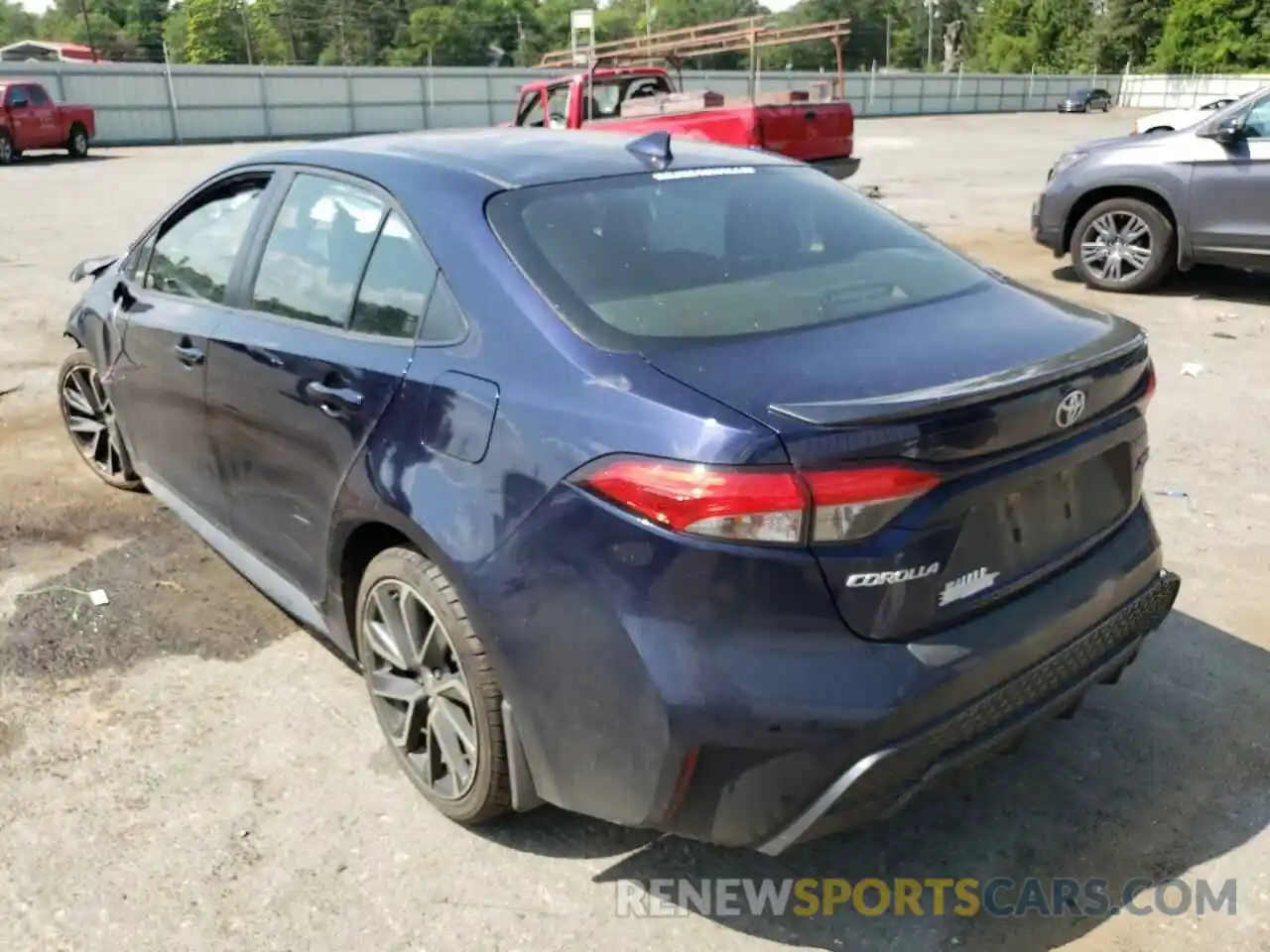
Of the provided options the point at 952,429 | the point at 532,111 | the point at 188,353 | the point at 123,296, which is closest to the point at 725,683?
the point at 952,429

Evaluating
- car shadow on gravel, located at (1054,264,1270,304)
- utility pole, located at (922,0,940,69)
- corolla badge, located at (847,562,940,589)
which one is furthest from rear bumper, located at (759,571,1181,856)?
utility pole, located at (922,0,940,69)

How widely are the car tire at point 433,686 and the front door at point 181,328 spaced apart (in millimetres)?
1065

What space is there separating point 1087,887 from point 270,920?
1.94m

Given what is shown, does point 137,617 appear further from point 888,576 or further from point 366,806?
point 888,576

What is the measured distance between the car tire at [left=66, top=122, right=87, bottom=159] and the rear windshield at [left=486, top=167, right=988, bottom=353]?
27041mm

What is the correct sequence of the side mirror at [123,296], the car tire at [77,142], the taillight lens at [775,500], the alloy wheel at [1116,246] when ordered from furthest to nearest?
the car tire at [77,142]
the alloy wheel at [1116,246]
the side mirror at [123,296]
the taillight lens at [775,500]

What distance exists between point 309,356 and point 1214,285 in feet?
29.6

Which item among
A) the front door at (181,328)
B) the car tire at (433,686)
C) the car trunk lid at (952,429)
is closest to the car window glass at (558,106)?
the front door at (181,328)

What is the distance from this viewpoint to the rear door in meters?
2.95

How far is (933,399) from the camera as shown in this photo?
2268mm

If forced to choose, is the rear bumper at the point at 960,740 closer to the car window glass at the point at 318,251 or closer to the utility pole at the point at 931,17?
the car window glass at the point at 318,251

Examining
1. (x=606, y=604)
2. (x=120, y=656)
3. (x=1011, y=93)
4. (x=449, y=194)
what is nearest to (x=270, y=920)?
(x=606, y=604)

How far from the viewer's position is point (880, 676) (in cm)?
225

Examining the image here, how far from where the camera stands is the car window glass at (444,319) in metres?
2.73
